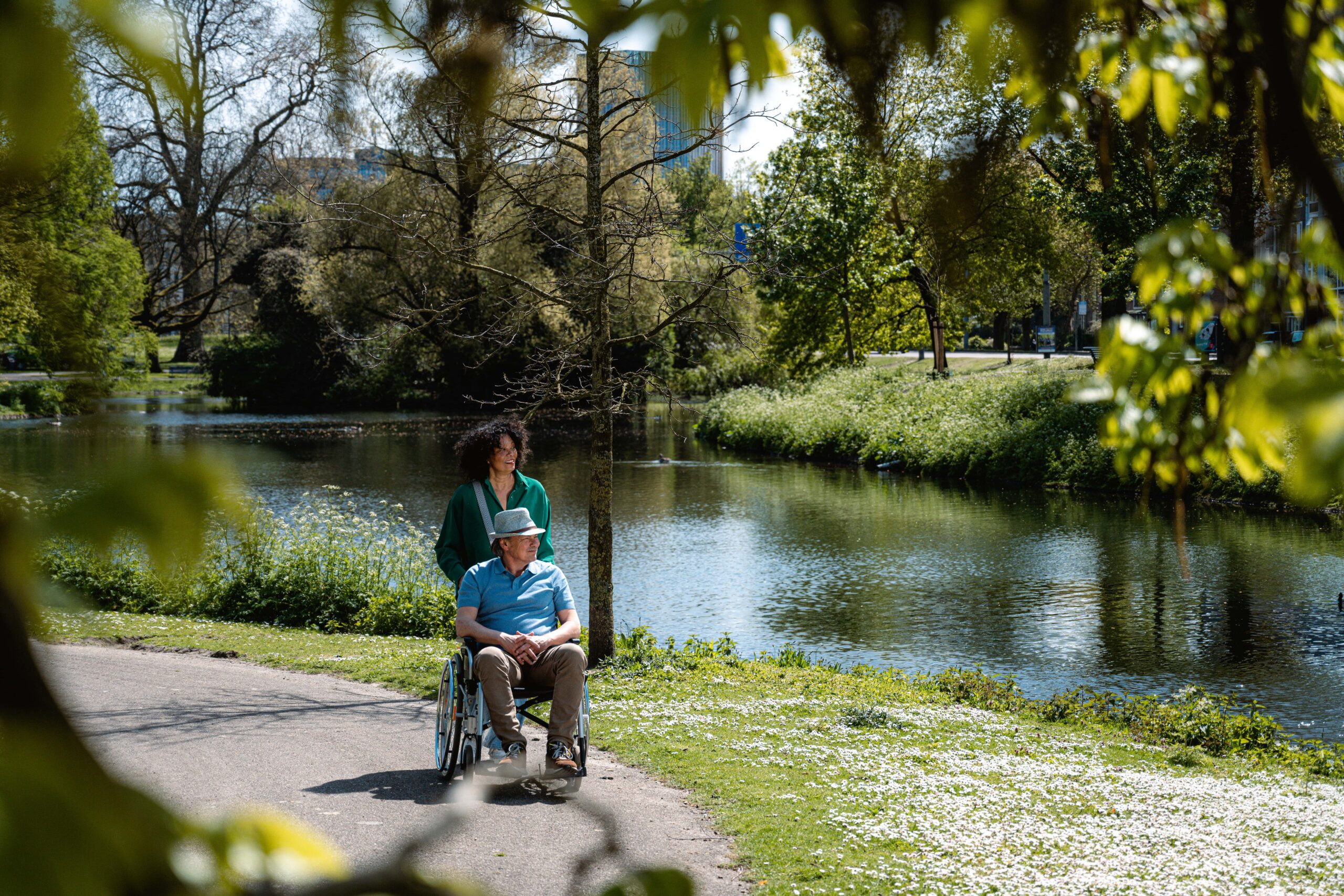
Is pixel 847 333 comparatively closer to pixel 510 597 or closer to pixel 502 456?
pixel 502 456

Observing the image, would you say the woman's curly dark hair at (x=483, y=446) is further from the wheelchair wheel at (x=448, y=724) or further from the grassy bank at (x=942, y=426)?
the grassy bank at (x=942, y=426)

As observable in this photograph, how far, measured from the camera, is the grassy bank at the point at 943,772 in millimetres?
5844

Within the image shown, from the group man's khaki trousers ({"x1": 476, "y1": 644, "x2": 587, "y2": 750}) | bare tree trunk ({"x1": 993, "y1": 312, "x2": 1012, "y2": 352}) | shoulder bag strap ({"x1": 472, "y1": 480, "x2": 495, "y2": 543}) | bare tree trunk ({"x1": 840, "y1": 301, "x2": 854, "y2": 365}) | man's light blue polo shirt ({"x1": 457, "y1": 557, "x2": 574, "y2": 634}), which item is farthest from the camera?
bare tree trunk ({"x1": 993, "y1": 312, "x2": 1012, "y2": 352})

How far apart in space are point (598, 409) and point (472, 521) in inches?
104

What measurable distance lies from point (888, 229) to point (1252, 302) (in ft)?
105

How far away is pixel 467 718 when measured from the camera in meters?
6.86

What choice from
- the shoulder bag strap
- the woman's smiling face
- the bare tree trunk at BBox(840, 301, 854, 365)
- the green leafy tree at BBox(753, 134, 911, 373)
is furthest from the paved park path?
the bare tree trunk at BBox(840, 301, 854, 365)

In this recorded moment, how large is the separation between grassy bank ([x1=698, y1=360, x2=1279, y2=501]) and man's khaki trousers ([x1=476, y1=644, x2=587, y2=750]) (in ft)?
64.6

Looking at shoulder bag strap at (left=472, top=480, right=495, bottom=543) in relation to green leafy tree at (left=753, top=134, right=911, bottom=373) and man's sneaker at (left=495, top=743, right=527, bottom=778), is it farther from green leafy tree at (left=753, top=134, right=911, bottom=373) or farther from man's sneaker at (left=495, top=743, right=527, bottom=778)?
green leafy tree at (left=753, top=134, right=911, bottom=373)

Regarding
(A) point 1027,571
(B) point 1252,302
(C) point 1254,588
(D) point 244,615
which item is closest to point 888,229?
(A) point 1027,571

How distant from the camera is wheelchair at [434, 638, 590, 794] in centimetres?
685

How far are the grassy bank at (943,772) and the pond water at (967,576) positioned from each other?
5.51 ft

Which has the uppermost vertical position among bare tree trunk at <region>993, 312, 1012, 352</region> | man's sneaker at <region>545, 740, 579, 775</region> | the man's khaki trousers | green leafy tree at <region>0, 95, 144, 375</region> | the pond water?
bare tree trunk at <region>993, 312, 1012, 352</region>

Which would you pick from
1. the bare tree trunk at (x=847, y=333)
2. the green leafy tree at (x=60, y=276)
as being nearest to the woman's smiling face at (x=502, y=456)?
the green leafy tree at (x=60, y=276)
